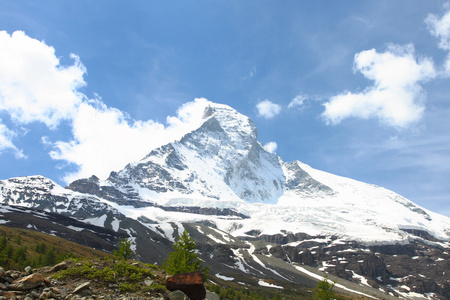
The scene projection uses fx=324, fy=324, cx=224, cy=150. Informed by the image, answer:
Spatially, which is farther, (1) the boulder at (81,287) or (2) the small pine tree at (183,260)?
(2) the small pine tree at (183,260)

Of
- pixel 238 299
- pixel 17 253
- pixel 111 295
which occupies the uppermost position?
pixel 111 295

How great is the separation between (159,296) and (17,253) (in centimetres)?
7285

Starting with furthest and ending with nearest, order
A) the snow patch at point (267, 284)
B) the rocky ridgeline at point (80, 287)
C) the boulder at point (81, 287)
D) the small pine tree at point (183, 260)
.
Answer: the snow patch at point (267, 284) → the small pine tree at point (183, 260) → the boulder at point (81, 287) → the rocky ridgeline at point (80, 287)

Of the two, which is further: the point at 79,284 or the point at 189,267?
the point at 189,267

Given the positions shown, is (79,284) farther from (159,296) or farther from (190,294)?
(190,294)

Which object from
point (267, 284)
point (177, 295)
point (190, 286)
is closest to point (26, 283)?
point (177, 295)

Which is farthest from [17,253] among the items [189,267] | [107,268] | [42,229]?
[42,229]

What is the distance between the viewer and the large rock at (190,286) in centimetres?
1850

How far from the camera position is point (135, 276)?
61.8ft

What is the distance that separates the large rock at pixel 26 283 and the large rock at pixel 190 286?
669cm

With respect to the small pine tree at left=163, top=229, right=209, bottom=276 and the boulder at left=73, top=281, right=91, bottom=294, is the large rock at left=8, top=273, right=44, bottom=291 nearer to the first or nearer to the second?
the boulder at left=73, top=281, right=91, bottom=294

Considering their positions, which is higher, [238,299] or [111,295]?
[111,295]

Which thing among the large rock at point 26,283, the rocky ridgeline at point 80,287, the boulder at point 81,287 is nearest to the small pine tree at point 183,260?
the rocky ridgeline at point 80,287

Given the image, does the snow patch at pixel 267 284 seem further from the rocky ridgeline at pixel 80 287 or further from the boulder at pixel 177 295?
the boulder at pixel 177 295
